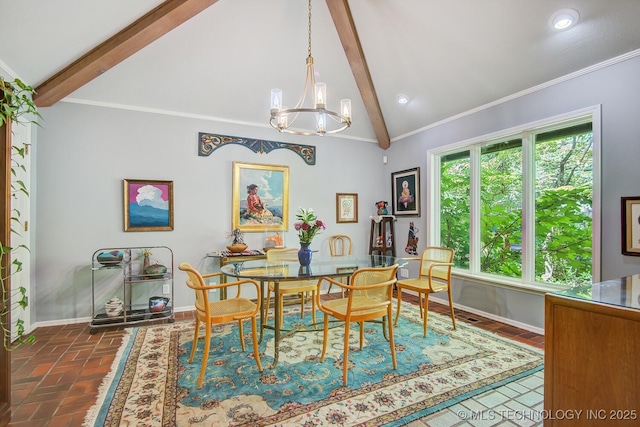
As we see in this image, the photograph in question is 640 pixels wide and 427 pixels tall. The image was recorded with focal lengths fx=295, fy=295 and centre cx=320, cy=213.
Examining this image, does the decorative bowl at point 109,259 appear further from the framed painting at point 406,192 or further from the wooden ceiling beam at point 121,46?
the framed painting at point 406,192

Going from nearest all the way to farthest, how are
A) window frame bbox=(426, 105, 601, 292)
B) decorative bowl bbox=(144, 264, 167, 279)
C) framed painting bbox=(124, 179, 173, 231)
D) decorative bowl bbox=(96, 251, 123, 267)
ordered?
1. window frame bbox=(426, 105, 601, 292)
2. decorative bowl bbox=(96, 251, 123, 267)
3. decorative bowl bbox=(144, 264, 167, 279)
4. framed painting bbox=(124, 179, 173, 231)

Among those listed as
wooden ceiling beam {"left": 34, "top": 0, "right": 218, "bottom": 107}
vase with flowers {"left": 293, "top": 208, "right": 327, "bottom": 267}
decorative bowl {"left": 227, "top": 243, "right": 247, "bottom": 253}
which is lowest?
decorative bowl {"left": 227, "top": 243, "right": 247, "bottom": 253}

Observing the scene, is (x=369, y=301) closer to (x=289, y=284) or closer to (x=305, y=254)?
(x=305, y=254)

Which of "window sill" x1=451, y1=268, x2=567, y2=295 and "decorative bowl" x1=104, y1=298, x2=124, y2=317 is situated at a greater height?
"window sill" x1=451, y1=268, x2=567, y2=295

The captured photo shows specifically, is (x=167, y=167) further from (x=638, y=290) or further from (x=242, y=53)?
(x=638, y=290)

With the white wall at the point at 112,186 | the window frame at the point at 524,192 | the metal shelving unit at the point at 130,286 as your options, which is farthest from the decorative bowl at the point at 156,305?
the window frame at the point at 524,192

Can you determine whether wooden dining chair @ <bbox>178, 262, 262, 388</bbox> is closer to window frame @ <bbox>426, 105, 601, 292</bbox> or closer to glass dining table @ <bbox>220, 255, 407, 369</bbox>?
glass dining table @ <bbox>220, 255, 407, 369</bbox>

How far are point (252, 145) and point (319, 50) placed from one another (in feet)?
5.14

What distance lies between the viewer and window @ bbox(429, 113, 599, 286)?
297cm

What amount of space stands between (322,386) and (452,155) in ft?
11.8

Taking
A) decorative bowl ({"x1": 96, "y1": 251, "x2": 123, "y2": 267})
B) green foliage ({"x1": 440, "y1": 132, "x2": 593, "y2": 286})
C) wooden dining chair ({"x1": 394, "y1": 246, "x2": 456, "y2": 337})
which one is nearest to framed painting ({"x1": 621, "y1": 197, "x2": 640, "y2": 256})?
green foliage ({"x1": 440, "y1": 132, "x2": 593, "y2": 286})

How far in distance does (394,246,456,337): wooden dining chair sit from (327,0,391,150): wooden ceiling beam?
2231 mm

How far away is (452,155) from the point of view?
4336 mm

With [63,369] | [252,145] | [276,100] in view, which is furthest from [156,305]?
[276,100]
